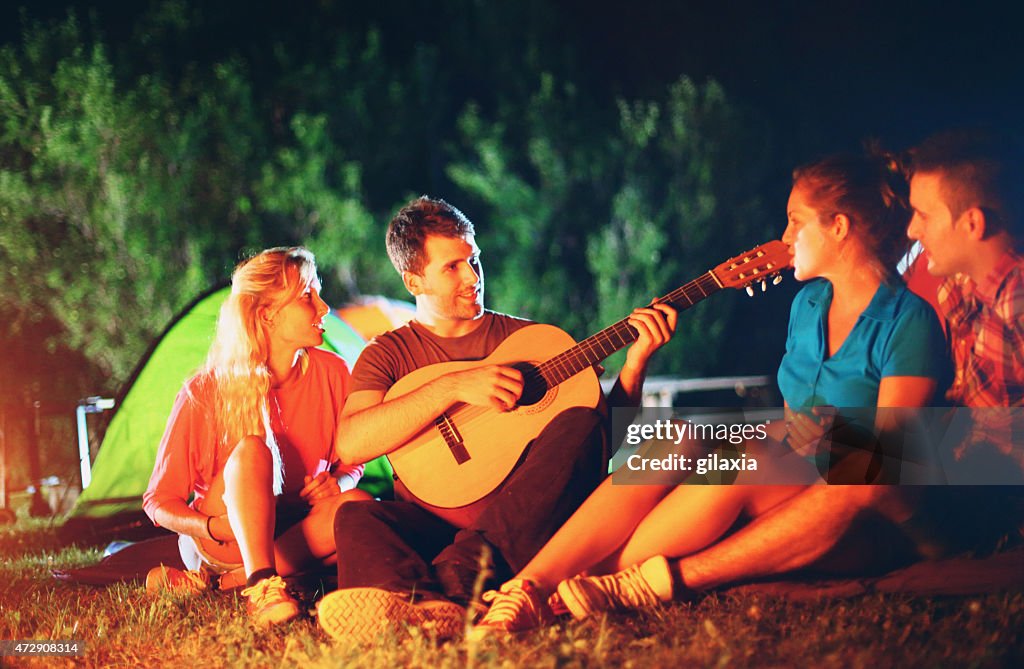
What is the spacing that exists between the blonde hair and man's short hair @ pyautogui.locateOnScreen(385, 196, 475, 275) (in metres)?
0.33

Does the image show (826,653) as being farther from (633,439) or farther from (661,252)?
(661,252)

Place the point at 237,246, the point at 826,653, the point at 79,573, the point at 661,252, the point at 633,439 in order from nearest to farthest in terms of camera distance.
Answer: the point at 826,653, the point at 633,439, the point at 79,573, the point at 237,246, the point at 661,252

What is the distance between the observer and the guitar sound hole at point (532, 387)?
258 centimetres

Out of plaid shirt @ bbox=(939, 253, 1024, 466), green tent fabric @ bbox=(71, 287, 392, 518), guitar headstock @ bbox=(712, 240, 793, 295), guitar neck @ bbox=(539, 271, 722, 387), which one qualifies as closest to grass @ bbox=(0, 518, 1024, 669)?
plaid shirt @ bbox=(939, 253, 1024, 466)

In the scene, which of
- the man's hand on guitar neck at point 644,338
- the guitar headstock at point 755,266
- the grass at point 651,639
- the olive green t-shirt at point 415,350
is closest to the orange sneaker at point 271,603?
the grass at point 651,639

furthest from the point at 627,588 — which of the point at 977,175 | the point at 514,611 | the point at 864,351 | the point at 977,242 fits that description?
the point at 977,175

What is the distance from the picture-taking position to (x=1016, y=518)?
94.0 inches

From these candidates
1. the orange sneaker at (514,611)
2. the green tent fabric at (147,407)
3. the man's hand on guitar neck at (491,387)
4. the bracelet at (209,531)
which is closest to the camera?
the orange sneaker at (514,611)

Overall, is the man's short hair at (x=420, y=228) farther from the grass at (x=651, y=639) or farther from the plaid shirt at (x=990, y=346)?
the plaid shirt at (x=990, y=346)

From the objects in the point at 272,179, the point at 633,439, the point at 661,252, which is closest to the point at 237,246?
the point at 272,179

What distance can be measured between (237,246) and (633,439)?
862 centimetres

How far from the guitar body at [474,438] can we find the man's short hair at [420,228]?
1.26 feet

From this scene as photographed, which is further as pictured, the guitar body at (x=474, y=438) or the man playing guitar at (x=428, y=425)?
the guitar body at (x=474, y=438)

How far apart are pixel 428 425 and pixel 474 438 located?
149 millimetres
